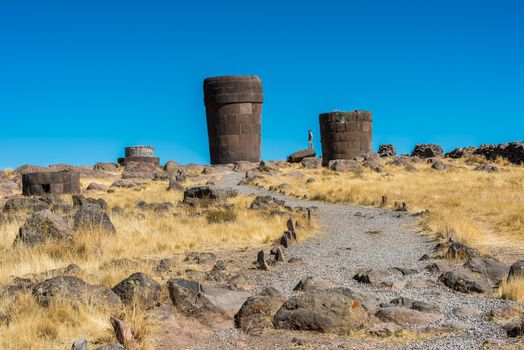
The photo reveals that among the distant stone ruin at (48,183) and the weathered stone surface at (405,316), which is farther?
the distant stone ruin at (48,183)

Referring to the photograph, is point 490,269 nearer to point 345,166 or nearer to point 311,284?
point 311,284

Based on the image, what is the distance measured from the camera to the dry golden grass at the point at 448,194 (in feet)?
37.7

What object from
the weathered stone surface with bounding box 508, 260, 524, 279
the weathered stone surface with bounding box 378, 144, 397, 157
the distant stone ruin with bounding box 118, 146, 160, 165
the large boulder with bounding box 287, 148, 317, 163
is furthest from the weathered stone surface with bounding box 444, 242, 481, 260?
the weathered stone surface with bounding box 378, 144, 397, 157

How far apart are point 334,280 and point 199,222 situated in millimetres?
5677

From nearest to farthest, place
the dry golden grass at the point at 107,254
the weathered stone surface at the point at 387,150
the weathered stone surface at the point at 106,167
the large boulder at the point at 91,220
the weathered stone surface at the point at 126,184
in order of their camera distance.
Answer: the dry golden grass at the point at 107,254 → the large boulder at the point at 91,220 → the weathered stone surface at the point at 126,184 → the weathered stone surface at the point at 106,167 → the weathered stone surface at the point at 387,150

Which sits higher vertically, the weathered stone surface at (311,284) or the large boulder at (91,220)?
the large boulder at (91,220)

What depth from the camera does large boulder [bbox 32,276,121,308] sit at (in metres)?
5.64

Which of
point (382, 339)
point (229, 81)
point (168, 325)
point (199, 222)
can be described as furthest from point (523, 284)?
point (229, 81)

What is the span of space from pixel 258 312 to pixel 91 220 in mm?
5643

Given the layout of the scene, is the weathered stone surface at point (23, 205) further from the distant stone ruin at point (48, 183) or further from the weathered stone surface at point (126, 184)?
the weathered stone surface at point (126, 184)

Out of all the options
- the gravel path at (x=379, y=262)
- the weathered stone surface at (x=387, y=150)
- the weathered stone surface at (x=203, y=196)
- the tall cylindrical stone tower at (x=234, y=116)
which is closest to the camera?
the gravel path at (x=379, y=262)

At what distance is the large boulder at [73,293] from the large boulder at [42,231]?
3672mm

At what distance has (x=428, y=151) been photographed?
3797 cm

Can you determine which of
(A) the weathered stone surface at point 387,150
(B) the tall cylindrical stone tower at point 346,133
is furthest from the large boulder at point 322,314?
(A) the weathered stone surface at point 387,150
